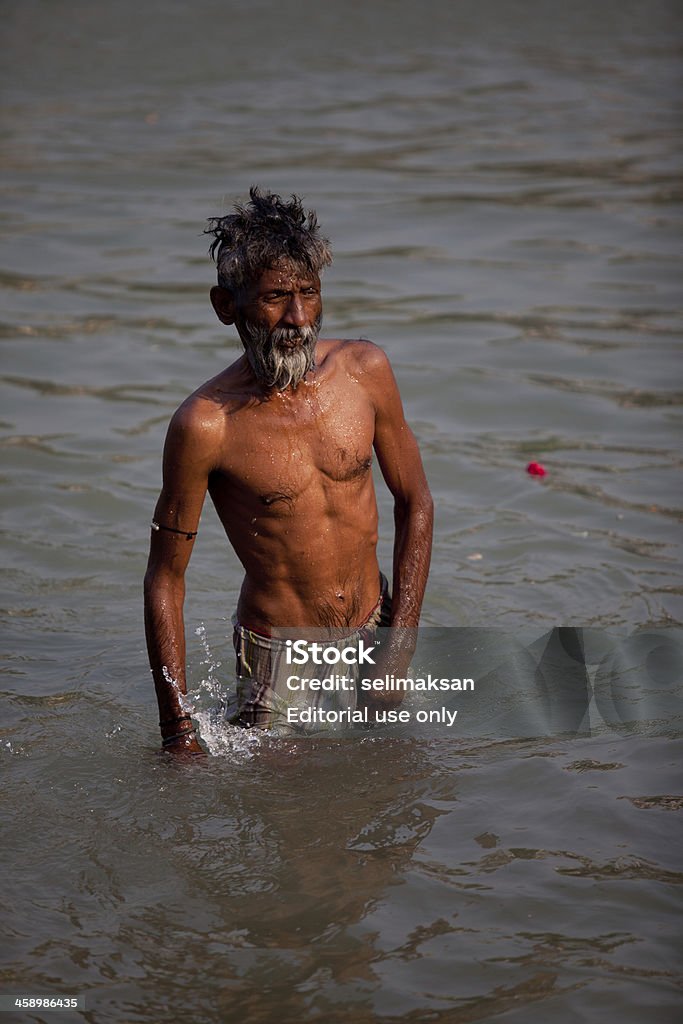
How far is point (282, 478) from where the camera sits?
3.96 metres

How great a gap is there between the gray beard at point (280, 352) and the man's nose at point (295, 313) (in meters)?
0.02

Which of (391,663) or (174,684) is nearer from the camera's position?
(174,684)

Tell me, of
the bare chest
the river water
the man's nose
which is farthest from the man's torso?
the river water

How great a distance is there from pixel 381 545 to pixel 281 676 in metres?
2.34

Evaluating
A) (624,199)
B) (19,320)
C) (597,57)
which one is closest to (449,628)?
(19,320)

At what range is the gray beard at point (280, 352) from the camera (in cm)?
377

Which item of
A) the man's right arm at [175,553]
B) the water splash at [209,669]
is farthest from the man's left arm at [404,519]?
the water splash at [209,669]

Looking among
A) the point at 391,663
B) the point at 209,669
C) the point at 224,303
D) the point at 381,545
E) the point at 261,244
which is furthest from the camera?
the point at 381,545

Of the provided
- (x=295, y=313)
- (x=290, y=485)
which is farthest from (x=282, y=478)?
(x=295, y=313)

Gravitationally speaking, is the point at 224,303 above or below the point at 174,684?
above

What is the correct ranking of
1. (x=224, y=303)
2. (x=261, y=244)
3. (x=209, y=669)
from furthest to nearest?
(x=209, y=669) → (x=224, y=303) → (x=261, y=244)

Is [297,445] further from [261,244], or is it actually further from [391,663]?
[391,663]

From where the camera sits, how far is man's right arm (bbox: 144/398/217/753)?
384 centimetres

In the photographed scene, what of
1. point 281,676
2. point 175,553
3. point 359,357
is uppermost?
point 359,357
